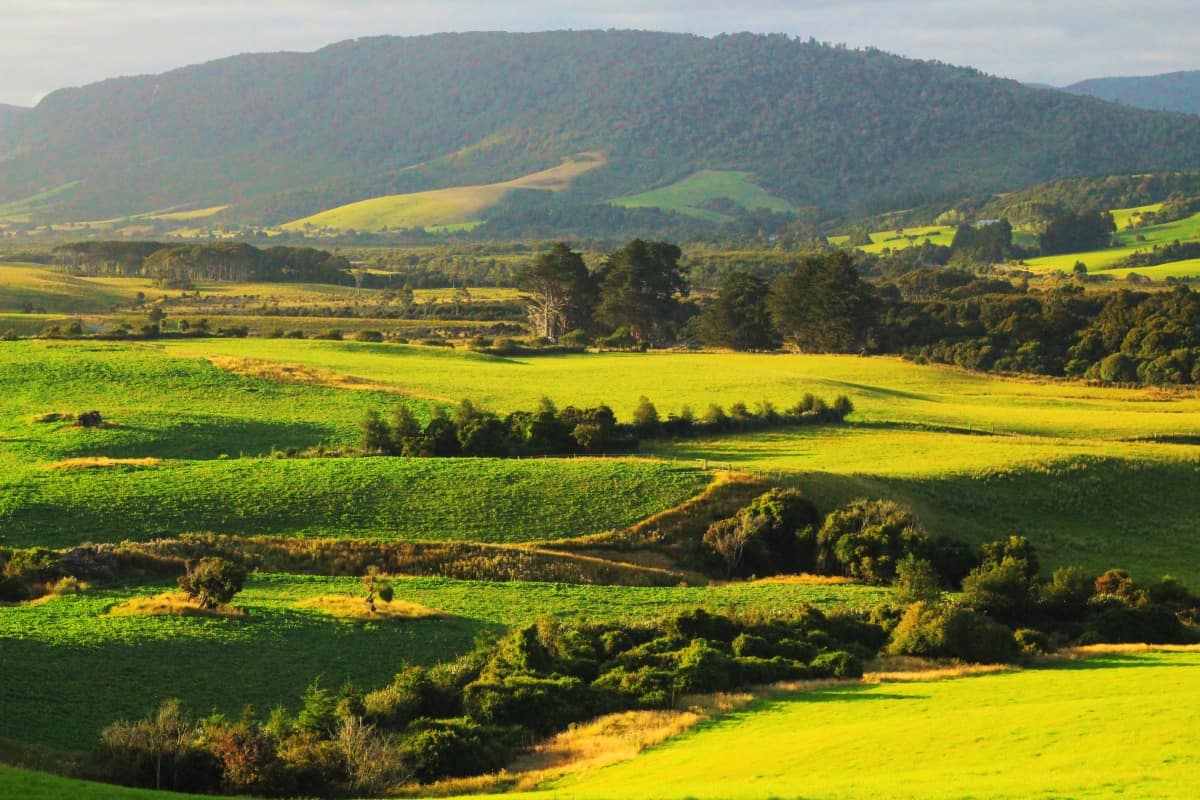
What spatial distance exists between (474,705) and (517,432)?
119 ft

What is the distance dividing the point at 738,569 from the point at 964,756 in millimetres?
28466

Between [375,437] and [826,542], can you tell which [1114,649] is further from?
[375,437]

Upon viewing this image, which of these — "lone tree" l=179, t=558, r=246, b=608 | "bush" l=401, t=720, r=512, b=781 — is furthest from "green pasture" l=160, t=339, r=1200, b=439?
Result: "bush" l=401, t=720, r=512, b=781

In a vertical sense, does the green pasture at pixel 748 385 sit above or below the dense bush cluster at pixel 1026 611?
above

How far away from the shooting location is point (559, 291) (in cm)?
13512

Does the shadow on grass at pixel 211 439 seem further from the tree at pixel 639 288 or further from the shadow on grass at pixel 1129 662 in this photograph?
the tree at pixel 639 288

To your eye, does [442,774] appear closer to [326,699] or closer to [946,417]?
[326,699]

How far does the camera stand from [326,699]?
29.5 meters

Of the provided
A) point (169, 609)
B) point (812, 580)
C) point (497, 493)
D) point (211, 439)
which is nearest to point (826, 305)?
point (211, 439)

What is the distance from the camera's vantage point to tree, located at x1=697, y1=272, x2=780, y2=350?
433 ft

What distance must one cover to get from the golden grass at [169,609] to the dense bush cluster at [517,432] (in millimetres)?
26677

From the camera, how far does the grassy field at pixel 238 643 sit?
30312 mm

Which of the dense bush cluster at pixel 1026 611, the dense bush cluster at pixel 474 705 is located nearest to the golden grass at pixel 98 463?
the dense bush cluster at pixel 474 705

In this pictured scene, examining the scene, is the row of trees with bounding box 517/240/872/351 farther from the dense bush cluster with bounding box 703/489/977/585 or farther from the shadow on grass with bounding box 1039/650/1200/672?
the shadow on grass with bounding box 1039/650/1200/672
